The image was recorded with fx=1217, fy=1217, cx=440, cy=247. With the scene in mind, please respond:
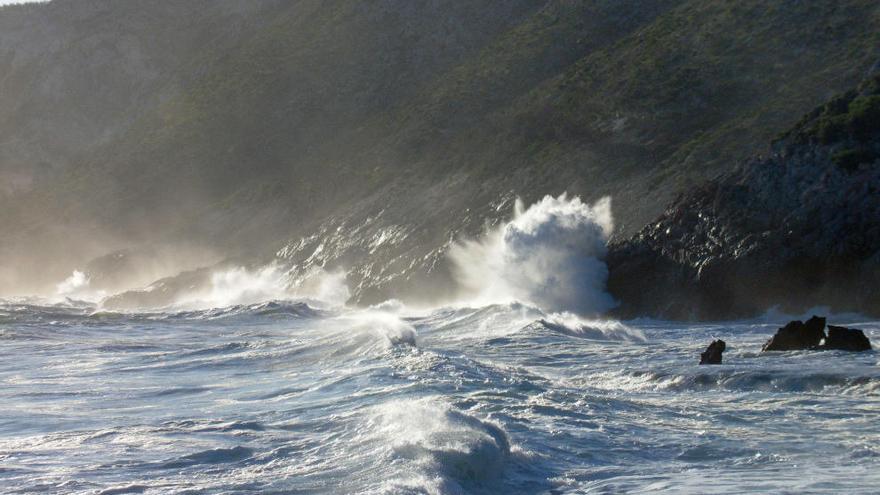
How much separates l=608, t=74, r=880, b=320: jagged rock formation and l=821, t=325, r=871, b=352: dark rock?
7.52 m

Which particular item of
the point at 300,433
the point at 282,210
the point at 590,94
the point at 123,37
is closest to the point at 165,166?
the point at 282,210

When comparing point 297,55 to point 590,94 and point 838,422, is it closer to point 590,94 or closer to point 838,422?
point 590,94

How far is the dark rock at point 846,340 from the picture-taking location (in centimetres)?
1894

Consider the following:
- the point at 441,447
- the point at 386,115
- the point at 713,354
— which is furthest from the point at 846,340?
the point at 386,115

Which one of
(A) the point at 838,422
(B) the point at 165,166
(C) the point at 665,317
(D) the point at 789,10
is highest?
(B) the point at 165,166

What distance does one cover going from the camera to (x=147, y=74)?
83.9 metres

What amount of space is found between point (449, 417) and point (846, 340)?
28.3ft

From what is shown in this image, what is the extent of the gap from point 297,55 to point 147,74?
17823 millimetres

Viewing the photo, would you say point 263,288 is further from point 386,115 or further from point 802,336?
point 802,336

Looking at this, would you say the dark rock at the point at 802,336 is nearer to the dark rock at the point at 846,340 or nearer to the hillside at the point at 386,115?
the dark rock at the point at 846,340

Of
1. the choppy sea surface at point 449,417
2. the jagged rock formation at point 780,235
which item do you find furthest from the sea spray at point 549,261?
the choppy sea surface at point 449,417

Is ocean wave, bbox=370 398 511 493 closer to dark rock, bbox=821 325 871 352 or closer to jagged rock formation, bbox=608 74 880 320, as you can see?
dark rock, bbox=821 325 871 352

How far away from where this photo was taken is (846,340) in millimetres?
19016

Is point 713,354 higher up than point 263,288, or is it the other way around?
point 263,288
